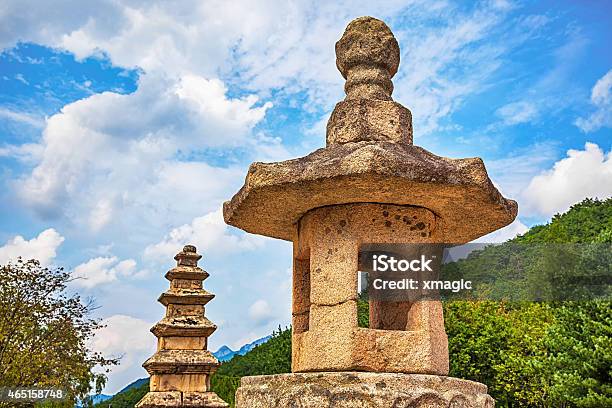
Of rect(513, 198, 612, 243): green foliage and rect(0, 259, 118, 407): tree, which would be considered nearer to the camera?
rect(0, 259, 118, 407): tree

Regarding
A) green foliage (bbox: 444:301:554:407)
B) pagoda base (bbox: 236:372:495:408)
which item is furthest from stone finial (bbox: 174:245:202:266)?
green foliage (bbox: 444:301:554:407)

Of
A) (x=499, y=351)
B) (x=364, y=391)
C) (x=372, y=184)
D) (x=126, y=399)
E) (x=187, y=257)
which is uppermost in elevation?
(x=187, y=257)

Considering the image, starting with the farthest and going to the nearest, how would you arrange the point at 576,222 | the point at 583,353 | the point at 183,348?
the point at 576,222 → the point at 583,353 → the point at 183,348

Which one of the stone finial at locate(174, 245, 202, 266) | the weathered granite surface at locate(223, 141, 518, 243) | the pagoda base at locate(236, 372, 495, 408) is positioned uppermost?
the stone finial at locate(174, 245, 202, 266)

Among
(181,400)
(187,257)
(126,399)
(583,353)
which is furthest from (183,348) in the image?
(126,399)

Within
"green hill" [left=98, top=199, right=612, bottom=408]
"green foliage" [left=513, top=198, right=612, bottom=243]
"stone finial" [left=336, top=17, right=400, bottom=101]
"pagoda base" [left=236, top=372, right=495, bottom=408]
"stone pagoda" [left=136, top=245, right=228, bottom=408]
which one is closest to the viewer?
"pagoda base" [left=236, top=372, right=495, bottom=408]

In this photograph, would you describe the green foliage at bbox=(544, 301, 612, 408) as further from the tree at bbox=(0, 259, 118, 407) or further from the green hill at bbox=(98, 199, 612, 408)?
the tree at bbox=(0, 259, 118, 407)

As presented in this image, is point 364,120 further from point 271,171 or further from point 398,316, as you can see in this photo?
point 398,316

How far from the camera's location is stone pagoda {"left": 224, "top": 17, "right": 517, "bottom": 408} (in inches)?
181

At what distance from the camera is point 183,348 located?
1153 cm

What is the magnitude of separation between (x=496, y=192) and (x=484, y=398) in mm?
1597

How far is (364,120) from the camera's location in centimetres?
537

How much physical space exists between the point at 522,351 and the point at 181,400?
1583 centimetres

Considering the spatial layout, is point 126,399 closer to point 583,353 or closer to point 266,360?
point 266,360
